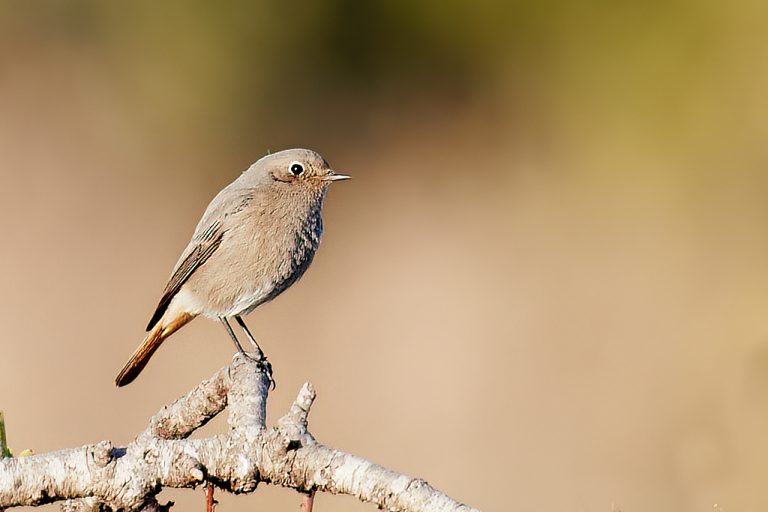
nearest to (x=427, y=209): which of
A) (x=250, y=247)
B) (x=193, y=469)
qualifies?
(x=250, y=247)

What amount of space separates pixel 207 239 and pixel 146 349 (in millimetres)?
581

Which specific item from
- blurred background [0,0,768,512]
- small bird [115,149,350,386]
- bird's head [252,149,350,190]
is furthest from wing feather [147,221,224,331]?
blurred background [0,0,768,512]

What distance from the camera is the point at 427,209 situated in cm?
1025

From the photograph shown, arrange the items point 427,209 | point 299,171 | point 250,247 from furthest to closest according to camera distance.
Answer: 1. point 427,209
2. point 299,171
3. point 250,247

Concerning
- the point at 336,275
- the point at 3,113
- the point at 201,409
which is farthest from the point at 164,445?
the point at 3,113

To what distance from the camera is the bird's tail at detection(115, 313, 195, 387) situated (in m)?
5.02

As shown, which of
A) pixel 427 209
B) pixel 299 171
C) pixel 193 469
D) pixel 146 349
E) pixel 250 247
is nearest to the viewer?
pixel 193 469

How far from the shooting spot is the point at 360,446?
25.5 ft

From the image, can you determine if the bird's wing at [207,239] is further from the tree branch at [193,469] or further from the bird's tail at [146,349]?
the tree branch at [193,469]

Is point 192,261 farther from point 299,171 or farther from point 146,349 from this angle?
point 299,171

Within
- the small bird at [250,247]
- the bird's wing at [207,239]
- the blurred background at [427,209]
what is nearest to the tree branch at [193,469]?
the small bird at [250,247]

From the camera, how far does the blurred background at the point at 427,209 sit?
8109 millimetres

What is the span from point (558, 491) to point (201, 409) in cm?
439

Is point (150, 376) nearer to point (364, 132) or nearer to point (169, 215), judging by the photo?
point (169, 215)
